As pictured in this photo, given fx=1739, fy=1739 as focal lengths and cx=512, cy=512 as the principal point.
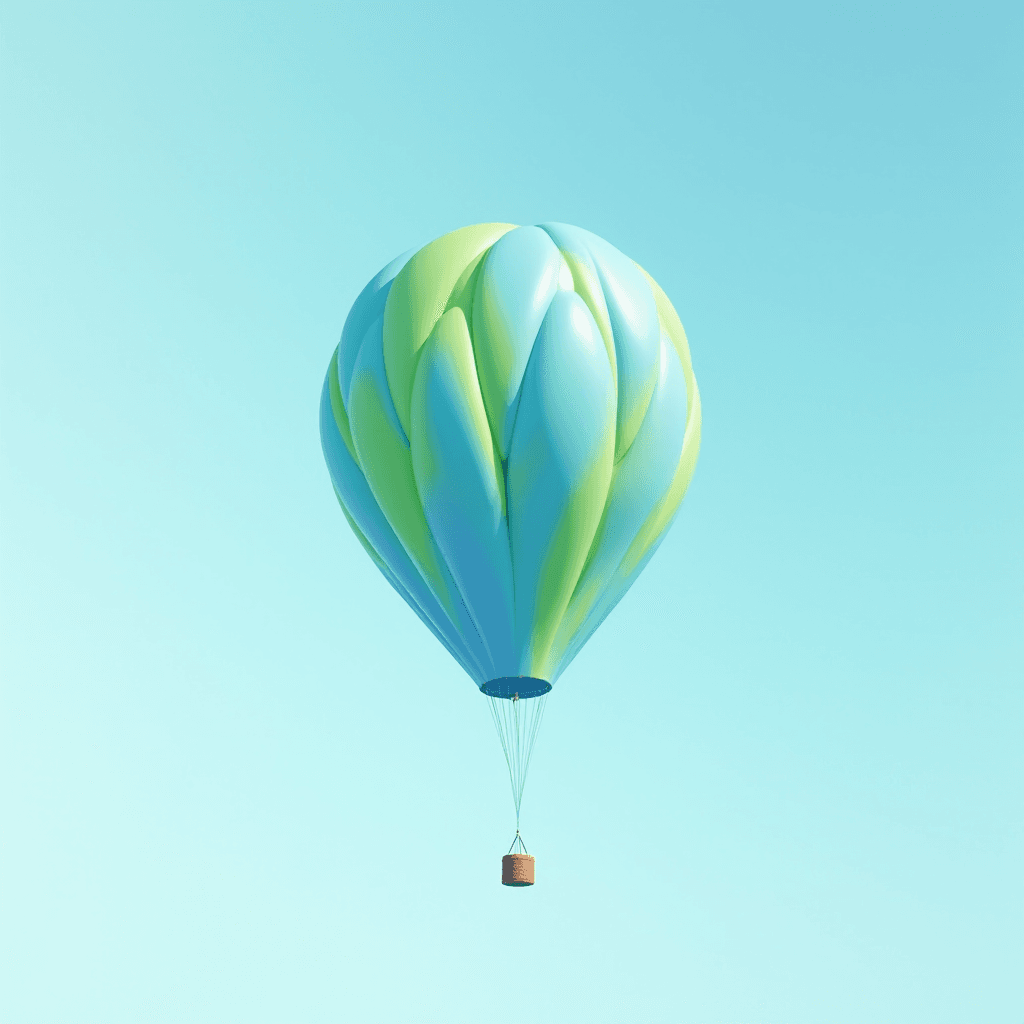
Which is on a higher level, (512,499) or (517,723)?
(512,499)

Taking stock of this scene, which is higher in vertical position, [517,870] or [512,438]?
[512,438]

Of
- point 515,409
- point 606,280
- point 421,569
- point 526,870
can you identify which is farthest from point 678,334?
point 526,870

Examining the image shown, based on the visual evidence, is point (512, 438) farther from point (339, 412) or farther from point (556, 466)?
point (339, 412)

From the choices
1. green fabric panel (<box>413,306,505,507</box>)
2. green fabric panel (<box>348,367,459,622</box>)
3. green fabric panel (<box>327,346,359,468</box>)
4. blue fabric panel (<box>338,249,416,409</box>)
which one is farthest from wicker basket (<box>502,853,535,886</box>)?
blue fabric panel (<box>338,249,416,409</box>)

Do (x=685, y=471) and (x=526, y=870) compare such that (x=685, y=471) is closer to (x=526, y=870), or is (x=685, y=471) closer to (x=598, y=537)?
(x=598, y=537)

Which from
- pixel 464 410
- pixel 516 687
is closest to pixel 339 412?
pixel 464 410

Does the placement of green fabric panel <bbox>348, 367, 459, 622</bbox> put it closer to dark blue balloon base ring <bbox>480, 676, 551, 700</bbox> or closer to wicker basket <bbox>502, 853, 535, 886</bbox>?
dark blue balloon base ring <bbox>480, 676, 551, 700</bbox>

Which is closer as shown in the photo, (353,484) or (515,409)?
(515,409)
